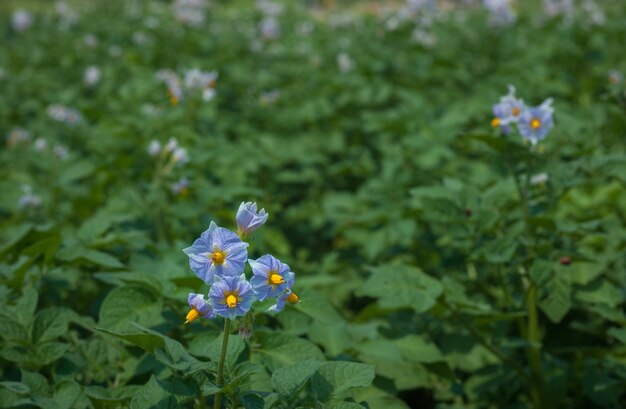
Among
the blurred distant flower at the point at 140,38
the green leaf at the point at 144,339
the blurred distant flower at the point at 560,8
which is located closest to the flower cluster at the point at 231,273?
the green leaf at the point at 144,339

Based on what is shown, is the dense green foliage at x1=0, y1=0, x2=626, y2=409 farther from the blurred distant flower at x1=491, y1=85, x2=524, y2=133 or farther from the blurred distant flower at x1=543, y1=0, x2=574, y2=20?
the blurred distant flower at x1=543, y1=0, x2=574, y2=20

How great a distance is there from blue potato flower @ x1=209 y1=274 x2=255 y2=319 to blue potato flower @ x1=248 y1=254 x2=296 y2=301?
0.06 feet

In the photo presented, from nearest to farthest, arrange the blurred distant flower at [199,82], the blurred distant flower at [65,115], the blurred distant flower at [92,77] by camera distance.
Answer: the blurred distant flower at [199,82] < the blurred distant flower at [65,115] < the blurred distant flower at [92,77]

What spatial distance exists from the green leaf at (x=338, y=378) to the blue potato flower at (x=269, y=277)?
0.22 m

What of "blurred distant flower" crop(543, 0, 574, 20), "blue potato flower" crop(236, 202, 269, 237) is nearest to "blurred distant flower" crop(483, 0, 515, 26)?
"blurred distant flower" crop(543, 0, 574, 20)

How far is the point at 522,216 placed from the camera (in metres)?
2.20

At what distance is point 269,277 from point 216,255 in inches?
4.5

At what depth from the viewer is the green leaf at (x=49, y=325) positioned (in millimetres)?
1709

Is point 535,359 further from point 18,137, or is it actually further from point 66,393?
point 18,137

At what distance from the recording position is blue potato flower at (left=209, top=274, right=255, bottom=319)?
1260 mm

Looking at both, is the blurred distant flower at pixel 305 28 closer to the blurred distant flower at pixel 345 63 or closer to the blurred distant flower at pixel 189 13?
the blurred distant flower at pixel 189 13

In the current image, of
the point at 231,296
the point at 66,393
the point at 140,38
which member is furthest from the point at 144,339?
the point at 140,38

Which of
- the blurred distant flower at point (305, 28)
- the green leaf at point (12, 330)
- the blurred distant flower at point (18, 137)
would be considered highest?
the blurred distant flower at point (305, 28)

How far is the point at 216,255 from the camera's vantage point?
1302mm
